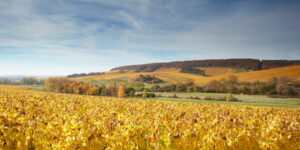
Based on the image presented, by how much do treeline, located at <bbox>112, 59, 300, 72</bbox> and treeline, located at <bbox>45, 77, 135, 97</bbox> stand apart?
63.7m

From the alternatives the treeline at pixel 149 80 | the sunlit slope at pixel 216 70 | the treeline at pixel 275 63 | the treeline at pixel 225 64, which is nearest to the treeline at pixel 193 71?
the sunlit slope at pixel 216 70

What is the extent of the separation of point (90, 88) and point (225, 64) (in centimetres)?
8997

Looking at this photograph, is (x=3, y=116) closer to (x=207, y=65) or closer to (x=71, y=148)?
(x=71, y=148)

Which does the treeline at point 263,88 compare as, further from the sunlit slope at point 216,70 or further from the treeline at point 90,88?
the sunlit slope at point 216,70

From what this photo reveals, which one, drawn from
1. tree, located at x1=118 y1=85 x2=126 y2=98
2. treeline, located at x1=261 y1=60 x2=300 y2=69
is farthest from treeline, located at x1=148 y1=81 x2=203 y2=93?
treeline, located at x1=261 y1=60 x2=300 y2=69

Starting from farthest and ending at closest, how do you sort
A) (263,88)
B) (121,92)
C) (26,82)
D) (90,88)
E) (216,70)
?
(216,70) < (26,82) < (90,88) < (121,92) < (263,88)

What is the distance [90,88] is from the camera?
5853cm

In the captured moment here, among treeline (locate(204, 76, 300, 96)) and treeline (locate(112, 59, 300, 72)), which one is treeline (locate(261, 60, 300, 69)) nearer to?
treeline (locate(112, 59, 300, 72))

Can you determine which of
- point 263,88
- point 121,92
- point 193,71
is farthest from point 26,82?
point 263,88

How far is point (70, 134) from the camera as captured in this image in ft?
12.4

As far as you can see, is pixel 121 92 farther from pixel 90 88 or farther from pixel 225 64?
pixel 225 64

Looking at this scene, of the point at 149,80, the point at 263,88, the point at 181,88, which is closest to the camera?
the point at 263,88

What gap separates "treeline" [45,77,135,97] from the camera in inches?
2033

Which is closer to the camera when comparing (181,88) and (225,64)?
(181,88)
